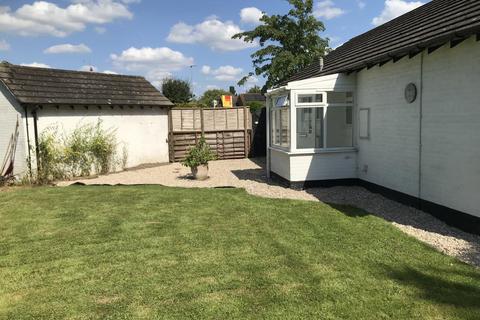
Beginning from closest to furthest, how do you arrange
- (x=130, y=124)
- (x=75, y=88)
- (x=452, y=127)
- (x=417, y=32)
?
(x=452, y=127), (x=417, y=32), (x=75, y=88), (x=130, y=124)

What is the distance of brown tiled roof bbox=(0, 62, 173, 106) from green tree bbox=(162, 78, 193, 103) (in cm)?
2747

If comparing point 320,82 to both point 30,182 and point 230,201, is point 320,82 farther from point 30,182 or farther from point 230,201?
point 30,182

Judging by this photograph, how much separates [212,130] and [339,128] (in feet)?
29.3

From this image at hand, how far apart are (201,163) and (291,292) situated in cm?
920

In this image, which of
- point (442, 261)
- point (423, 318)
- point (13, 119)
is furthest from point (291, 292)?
point (13, 119)

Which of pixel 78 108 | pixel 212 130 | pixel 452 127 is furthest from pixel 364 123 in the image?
pixel 78 108

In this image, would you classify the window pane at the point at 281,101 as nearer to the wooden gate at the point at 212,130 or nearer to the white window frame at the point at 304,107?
→ the white window frame at the point at 304,107

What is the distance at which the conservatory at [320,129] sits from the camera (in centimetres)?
1107

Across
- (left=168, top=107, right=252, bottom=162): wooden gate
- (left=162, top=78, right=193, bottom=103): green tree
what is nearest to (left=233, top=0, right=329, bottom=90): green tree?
(left=168, top=107, right=252, bottom=162): wooden gate

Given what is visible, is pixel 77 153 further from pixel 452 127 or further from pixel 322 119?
pixel 452 127

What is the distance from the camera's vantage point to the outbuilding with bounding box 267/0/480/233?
713 centimetres

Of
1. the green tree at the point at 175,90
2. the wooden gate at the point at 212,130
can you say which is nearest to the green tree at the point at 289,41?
the wooden gate at the point at 212,130

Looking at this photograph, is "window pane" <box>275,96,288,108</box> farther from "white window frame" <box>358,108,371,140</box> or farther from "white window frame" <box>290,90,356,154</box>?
"white window frame" <box>358,108,371,140</box>

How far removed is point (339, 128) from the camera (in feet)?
37.6
